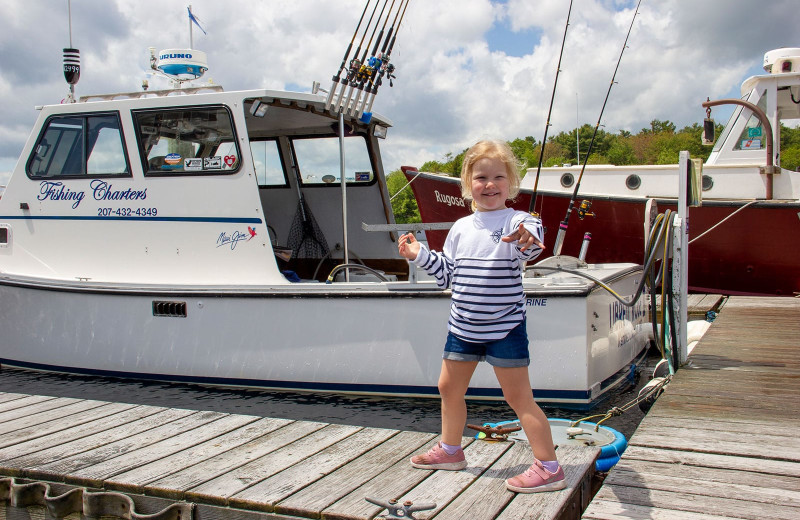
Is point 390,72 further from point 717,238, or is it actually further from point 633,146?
point 633,146

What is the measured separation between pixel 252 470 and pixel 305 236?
396 centimetres

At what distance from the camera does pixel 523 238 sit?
252cm

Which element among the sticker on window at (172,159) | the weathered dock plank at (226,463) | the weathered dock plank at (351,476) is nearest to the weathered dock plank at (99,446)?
the weathered dock plank at (226,463)

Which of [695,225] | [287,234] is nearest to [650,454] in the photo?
[287,234]

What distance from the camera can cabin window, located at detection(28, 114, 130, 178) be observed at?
583cm

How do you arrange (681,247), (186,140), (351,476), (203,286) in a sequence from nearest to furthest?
(351,476) < (681,247) < (203,286) < (186,140)

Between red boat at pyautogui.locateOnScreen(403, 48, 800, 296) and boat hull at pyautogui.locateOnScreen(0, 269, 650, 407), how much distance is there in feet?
12.4

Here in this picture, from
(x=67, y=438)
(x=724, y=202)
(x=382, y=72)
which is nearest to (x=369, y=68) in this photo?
(x=382, y=72)

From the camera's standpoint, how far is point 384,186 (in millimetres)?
6863

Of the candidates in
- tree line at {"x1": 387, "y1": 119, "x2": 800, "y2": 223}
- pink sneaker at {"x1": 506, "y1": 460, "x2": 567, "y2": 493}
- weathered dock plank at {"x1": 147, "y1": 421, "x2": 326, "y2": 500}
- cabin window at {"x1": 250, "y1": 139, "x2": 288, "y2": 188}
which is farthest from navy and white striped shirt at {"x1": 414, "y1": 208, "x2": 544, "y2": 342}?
tree line at {"x1": 387, "y1": 119, "x2": 800, "y2": 223}

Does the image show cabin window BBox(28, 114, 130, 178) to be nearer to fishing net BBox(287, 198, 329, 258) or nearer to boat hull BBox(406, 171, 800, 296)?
fishing net BBox(287, 198, 329, 258)

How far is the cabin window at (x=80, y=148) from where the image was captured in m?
5.83

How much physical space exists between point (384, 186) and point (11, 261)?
3288 mm

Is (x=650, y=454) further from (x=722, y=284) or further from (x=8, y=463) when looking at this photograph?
(x=722, y=284)
